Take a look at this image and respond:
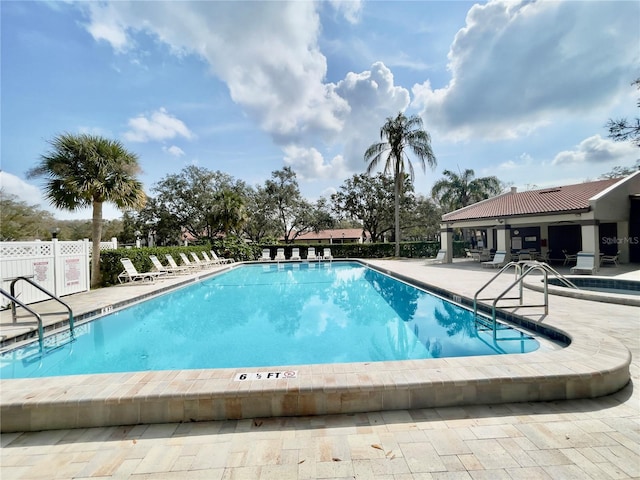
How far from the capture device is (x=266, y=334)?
7.12 meters

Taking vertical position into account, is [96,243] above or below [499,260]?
above

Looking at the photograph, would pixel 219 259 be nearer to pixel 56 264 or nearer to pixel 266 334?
pixel 56 264

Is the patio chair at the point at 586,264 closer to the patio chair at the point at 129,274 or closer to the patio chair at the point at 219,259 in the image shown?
the patio chair at the point at 129,274

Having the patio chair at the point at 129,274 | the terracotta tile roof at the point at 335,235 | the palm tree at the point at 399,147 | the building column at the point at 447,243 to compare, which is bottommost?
the patio chair at the point at 129,274

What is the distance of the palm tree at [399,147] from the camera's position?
2352 cm

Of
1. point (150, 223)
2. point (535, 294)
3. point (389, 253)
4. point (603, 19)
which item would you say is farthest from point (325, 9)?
point (150, 223)

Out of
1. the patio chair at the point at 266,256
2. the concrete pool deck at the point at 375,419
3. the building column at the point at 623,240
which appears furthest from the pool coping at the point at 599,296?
the patio chair at the point at 266,256

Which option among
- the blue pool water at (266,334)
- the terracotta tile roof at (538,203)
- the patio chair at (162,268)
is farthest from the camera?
the terracotta tile roof at (538,203)

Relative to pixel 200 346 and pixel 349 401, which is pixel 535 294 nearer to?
pixel 349 401

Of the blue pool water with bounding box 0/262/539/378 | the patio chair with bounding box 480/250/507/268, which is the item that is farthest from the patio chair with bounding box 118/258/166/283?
the patio chair with bounding box 480/250/507/268

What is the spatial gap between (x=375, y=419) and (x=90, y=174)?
12905 mm

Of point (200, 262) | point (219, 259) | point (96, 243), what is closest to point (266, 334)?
point (96, 243)

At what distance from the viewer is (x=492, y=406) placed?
126 inches

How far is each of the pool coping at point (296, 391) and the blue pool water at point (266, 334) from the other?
1.93 meters
